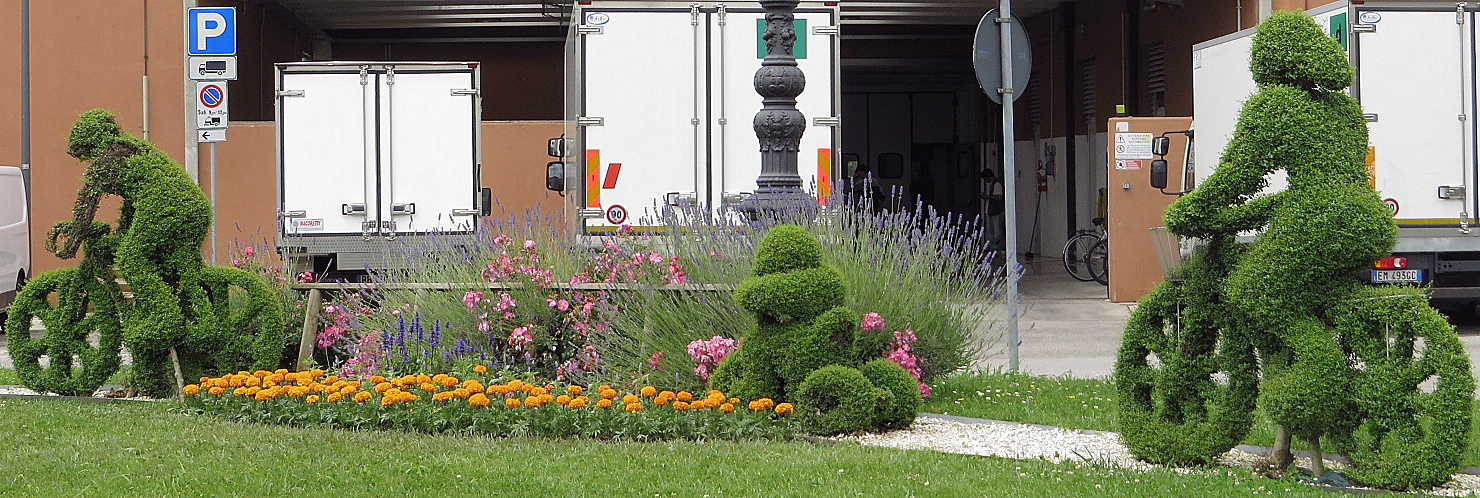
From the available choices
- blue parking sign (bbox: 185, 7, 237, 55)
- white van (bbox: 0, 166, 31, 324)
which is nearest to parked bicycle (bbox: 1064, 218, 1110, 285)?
blue parking sign (bbox: 185, 7, 237, 55)

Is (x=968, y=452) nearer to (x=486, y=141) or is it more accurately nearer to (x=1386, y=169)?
(x=1386, y=169)

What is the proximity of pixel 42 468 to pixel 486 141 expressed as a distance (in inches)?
491

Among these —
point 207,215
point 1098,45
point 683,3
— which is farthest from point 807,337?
point 1098,45

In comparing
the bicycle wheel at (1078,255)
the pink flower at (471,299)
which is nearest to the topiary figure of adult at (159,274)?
the pink flower at (471,299)

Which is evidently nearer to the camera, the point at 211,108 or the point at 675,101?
the point at 675,101

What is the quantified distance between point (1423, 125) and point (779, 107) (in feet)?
21.4

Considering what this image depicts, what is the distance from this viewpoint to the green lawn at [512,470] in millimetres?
5449

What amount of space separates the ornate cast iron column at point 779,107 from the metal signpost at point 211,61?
5.63 m

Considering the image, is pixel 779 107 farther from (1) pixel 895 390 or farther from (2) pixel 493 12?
(2) pixel 493 12

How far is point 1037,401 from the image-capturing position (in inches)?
316

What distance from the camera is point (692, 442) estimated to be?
21.4 ft

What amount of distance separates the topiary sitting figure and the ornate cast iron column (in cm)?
210

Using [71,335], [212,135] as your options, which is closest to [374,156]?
[212,135]

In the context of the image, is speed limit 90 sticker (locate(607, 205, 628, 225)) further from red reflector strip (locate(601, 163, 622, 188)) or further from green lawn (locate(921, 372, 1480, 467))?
green lawn (locate(921, 372, 1480, 467))
